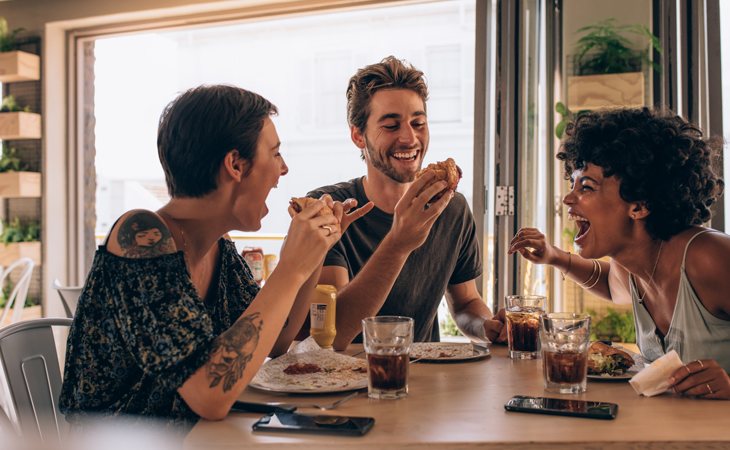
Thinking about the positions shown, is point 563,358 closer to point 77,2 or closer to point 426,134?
point 426,134

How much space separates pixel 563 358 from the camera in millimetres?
1216

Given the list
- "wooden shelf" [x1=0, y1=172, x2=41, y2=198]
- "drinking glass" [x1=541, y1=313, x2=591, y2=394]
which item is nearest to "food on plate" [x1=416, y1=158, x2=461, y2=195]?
"drinking glass" [x1=541, y1=313, x2=591, y2=394]

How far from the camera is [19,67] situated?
15.5ft

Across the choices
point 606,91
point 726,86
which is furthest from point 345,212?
point 606,91

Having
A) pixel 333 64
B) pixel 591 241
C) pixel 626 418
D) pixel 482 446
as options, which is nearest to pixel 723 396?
pixel 626 418

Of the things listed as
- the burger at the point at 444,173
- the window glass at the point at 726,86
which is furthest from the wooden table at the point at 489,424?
the window glass at the point at 726,86

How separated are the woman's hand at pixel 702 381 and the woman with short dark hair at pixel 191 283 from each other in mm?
707

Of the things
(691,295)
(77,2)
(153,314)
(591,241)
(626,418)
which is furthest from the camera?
(77,2)

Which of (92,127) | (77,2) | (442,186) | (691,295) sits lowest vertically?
(691,295)

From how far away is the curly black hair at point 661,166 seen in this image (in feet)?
A: 5.66

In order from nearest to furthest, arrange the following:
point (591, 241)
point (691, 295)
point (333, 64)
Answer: point (691, 295), point (591, 241), point (333, 64)

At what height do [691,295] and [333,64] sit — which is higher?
[333,64]

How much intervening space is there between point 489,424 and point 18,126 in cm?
462

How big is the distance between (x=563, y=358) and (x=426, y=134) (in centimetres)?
123
